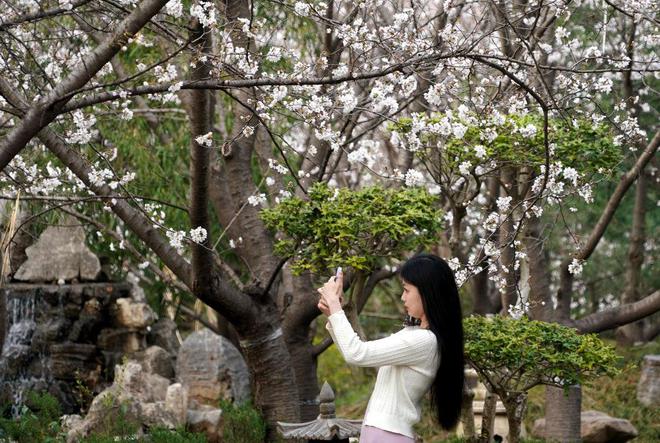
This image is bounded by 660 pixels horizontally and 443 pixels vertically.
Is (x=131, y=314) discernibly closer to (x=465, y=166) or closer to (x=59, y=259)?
(x=59, y=259)

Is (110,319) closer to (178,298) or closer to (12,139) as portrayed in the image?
(178,298)

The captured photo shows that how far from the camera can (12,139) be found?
4.82 metres

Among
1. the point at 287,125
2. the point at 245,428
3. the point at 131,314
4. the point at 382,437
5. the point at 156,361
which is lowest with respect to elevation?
the point at 382,437

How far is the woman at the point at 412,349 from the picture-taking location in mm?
3822

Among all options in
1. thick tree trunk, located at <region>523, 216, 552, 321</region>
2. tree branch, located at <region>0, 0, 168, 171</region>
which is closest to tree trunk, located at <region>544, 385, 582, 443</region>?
thick tree trunk, located at <region>523, 216, 552, 321</region>

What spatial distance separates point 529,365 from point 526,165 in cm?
157

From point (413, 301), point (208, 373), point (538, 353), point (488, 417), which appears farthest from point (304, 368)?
point (413, 301)

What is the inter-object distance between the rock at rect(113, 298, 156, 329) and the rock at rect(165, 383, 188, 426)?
2780 mm

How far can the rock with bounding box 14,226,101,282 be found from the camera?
10750 millimetres

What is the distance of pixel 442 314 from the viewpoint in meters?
3.91

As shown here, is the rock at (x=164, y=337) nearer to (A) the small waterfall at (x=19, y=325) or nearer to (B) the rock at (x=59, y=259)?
(B) the rock at (x=59, y=259)

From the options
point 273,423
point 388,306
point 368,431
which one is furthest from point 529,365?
point 388,306

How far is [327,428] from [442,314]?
1582 millimetres

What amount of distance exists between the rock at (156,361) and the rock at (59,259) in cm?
108
